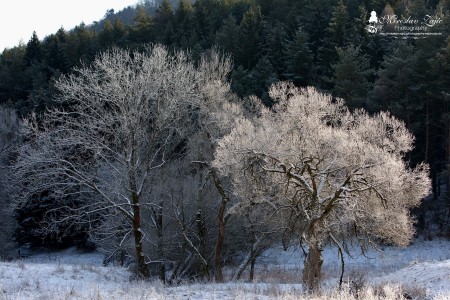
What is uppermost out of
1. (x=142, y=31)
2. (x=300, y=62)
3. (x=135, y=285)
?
(x=142, y=31)

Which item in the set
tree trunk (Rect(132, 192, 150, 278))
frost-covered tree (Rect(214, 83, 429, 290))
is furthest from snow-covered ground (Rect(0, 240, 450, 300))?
frost-covered tree (Rect(214, 83, 429, 290))

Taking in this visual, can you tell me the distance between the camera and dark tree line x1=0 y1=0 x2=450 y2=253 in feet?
100

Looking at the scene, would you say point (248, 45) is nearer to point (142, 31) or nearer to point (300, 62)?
point (300, 62)

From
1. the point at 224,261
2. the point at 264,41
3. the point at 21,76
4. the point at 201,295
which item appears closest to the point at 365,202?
the point at 201,295

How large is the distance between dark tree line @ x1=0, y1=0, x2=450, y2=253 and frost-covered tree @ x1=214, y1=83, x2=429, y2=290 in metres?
10.0

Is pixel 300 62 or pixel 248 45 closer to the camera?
pixel 300 62

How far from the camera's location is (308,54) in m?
38.3

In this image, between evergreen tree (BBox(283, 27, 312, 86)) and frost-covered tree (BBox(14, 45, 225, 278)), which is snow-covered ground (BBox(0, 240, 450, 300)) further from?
evergreen tree (BBox(283, 27, 312, 86))

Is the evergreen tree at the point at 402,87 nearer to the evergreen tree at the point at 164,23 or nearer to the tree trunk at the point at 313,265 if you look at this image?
the tree trunk at the point at 313,265

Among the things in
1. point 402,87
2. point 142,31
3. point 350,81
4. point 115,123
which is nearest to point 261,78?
point 350,81

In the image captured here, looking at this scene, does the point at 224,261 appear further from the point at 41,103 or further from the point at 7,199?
the point at 41,103

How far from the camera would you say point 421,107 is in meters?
29.6

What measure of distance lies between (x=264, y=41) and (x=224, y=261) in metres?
30.9

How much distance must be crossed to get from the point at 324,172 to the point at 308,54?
26.5 m
